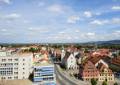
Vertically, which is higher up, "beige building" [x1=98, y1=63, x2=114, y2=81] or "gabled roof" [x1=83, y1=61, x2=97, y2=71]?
"gabled roof" [x1=83, y1=61, x2=97, y2=71]

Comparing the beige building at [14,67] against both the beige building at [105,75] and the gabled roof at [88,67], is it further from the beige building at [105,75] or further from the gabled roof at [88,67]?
the beige building at [105,75]

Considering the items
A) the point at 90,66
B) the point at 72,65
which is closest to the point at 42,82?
the point at 90,66

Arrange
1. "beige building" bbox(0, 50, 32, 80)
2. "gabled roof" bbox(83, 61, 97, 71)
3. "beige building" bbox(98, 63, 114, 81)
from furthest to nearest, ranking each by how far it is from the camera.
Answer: "gabled roof" bbox(83, 61, 97, 71), "beige building" bbox(98, 63, 114, 81), "beige building" bbox(0, 50, 32, 80)

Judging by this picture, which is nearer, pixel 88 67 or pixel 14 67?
pixel 14 67

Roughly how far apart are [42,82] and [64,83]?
814 cm

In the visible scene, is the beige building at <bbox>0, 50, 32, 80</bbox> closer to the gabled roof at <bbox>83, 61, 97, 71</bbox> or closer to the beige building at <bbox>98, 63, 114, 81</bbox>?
the gabled roof at <bbox>83, 61, 97, 71</bbox>

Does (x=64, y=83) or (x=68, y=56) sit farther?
(x=68, y=56)

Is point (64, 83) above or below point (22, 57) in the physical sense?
below

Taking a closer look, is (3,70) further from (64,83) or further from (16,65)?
(64,83)

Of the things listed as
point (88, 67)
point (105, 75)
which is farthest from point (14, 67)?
point (105, 75)

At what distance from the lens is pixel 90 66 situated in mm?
86188

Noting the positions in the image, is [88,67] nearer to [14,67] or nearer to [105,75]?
[105,75]

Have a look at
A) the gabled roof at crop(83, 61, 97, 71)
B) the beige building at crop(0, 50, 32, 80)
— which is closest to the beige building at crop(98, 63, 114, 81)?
the gabled roof at crop(83, 61, 97, 71)

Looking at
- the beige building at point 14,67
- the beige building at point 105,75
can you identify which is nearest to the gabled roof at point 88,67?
the beige building at point 105,75
